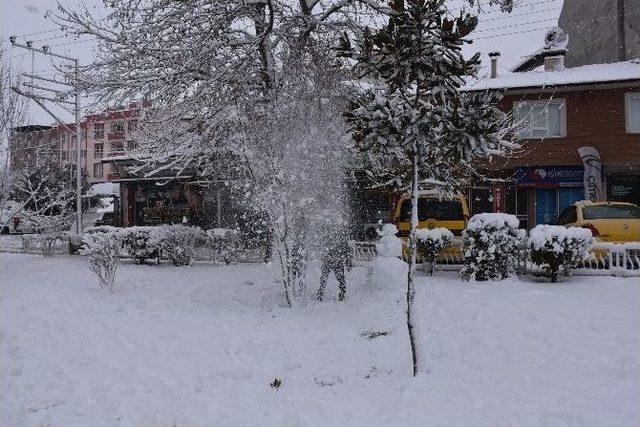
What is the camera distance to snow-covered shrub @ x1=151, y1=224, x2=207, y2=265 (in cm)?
1655

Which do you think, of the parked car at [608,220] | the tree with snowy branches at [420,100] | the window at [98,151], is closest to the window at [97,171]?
the window at [98,151]

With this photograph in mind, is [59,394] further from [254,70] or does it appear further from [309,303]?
[254,70]

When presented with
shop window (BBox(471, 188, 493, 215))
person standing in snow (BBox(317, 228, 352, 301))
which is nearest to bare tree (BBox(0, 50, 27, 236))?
person standing in snow (BBox(317, 228, 352, 301))

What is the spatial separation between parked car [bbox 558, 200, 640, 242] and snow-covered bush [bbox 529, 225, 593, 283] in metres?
1.66

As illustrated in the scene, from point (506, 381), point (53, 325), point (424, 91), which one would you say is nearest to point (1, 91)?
point (53, 325)

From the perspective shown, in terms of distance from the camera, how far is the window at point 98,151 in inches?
2660

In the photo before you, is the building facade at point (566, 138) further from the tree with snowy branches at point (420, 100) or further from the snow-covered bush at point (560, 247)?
the tree with snowy branches at point (420, 100)

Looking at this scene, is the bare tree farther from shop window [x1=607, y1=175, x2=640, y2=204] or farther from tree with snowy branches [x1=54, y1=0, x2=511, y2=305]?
shop window [x1=607, y1=175, x2=640, y2=204]

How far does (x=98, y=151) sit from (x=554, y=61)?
57984mm

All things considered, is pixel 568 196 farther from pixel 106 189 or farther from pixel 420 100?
pixel 106 189

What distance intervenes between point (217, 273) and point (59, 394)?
9047mm

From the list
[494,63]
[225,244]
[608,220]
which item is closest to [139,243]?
[225,244]

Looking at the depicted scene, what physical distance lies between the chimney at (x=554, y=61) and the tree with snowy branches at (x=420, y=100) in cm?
2210

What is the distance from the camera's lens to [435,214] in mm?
14625
